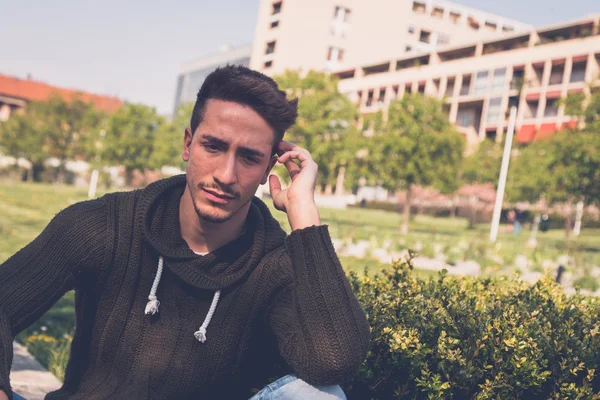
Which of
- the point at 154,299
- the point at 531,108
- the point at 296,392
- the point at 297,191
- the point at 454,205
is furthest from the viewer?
the point at 531,108

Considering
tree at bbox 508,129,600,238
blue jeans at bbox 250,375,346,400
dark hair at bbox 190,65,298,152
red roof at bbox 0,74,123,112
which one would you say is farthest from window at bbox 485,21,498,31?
blue jeans at bbox 250,375,346,400

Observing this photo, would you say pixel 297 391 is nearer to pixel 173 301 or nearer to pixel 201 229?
pixel 173 301

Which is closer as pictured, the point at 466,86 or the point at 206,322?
the point at 206,322

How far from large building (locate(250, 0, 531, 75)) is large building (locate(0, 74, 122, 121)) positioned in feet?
65.5

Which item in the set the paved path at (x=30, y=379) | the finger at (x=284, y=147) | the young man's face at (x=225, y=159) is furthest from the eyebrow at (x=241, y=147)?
the paved path at (x=30, y=379)

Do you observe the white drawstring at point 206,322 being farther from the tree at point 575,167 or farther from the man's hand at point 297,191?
the tree at point 575,167

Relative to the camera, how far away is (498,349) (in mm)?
2527

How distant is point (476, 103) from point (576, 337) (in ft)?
214

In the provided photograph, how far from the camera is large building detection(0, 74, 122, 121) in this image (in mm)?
78637

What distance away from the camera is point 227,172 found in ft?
8.04

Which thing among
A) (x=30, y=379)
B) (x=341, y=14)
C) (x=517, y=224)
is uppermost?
(x=341, y=14)

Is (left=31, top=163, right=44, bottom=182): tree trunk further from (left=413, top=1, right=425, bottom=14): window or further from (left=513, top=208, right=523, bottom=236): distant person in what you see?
(left=413, top=1, right=425, bottom=14): window

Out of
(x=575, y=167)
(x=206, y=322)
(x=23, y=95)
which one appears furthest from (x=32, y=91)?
(x=206, y=322)

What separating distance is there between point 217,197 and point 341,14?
80584mm
